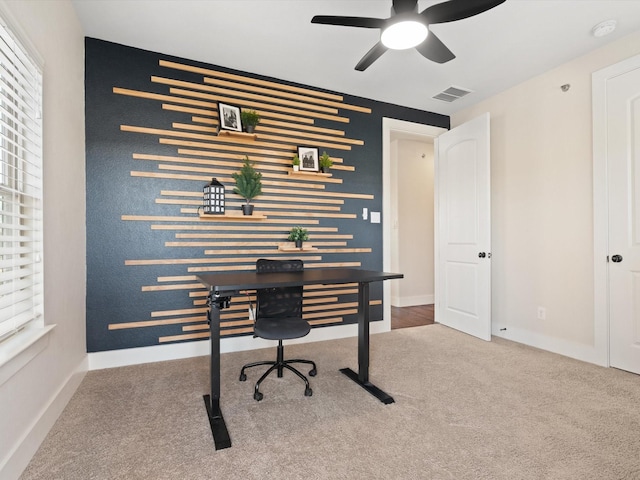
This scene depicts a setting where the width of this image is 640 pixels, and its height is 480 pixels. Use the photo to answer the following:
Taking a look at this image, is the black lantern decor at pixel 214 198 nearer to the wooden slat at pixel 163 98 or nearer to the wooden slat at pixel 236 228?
the wooden slat at pixel 236 228

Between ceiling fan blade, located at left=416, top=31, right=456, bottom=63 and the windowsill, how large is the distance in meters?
2.88

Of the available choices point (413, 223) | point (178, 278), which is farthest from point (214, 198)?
point (413, 223)

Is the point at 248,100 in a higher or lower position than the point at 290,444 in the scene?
higher

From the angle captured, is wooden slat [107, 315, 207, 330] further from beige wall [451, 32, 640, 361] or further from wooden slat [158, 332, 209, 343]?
beige wall [451, 32, 640, 361]

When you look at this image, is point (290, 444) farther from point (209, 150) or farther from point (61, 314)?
point (209, 150)

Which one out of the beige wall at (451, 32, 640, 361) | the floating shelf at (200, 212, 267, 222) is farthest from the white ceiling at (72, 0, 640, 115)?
the floating shelf at (200, 212, 267, 222)

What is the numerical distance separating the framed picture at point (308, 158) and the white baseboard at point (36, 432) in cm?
269

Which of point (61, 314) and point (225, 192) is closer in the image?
point (61, 314)

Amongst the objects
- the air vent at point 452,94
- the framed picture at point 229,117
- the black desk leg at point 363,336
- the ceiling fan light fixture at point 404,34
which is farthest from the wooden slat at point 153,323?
the air vent at point 452,94

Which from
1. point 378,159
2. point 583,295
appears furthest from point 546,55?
point 583,295

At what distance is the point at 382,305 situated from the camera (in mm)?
4047

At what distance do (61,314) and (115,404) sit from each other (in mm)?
704

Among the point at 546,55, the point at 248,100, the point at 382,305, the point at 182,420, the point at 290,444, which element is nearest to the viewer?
the point at 290,444

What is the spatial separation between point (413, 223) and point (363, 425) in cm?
435
